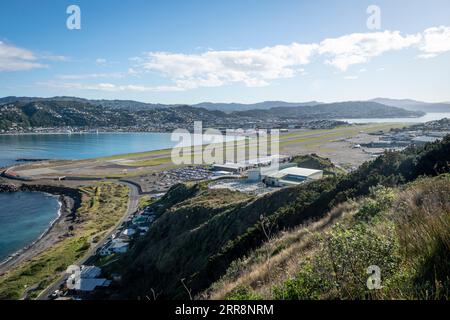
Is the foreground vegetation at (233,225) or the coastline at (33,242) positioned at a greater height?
the foreground vegetation at (233,225)

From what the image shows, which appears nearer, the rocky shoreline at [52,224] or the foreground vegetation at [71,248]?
the foreground vegetation at [71,248]

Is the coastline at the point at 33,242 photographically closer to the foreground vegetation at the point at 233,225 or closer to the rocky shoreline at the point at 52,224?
the rocky shoreline at the point at 52,224

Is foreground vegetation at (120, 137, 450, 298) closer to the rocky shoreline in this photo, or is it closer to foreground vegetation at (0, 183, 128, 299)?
foreground vegetation at (0, 183, 128, 299)

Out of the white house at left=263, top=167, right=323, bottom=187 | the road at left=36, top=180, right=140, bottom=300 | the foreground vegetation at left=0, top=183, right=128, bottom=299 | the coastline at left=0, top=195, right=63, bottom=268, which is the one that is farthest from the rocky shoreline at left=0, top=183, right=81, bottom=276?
the white house at left=263, top=167, right=323, bottom=187

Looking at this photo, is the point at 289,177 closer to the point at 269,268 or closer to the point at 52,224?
the point at 52,224

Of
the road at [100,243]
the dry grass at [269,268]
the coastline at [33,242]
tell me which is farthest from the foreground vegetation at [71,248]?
the dry grass at [269,268]

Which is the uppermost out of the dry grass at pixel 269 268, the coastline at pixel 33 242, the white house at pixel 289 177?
the dry grass at pixel 269 268

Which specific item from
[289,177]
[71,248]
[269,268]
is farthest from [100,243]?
[269,268]
